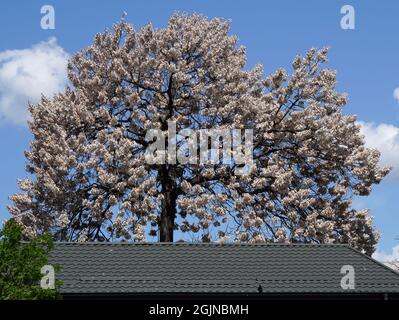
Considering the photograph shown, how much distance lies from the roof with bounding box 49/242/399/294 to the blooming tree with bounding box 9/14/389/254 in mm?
6633

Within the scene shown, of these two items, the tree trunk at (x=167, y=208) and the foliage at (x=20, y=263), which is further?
the tree trunk at (x=167, y=208)

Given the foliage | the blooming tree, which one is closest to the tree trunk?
the blooming tree

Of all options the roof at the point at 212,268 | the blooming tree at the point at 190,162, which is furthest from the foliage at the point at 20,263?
the blooming tree at the point at 190,162

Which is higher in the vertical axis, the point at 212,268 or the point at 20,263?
the point at 212,268

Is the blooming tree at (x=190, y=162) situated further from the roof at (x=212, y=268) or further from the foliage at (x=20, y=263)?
the foliage at (x=20, y=263)

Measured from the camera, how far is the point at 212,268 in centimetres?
3278

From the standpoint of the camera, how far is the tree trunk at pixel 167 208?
42531 mm

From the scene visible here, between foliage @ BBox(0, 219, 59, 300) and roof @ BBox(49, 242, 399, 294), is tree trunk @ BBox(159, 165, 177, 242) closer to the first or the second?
roof @ BBox(49, 242, 399, 294)

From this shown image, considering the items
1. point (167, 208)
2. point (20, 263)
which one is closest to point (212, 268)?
point (20, 263)

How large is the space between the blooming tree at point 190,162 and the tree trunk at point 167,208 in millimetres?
56

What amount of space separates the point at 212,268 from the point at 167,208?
34.0 feet

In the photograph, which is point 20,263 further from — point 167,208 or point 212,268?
point 167,208

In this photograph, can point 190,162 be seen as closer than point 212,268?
No

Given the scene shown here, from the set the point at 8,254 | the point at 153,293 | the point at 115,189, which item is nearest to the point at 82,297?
the point at 153,293
